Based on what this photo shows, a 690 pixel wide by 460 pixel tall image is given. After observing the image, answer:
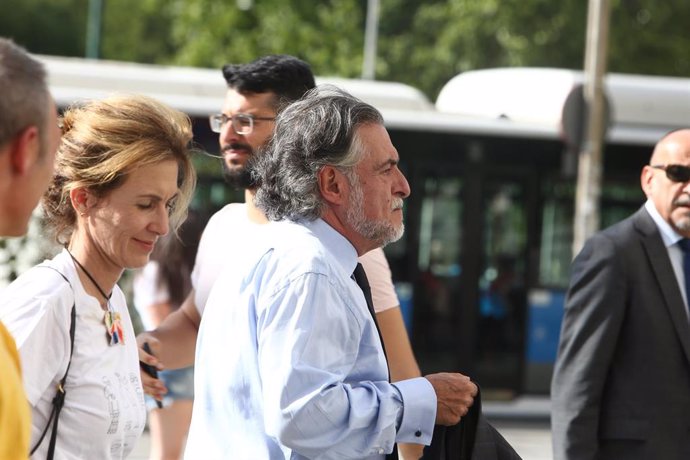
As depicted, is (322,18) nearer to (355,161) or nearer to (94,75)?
(94,75)

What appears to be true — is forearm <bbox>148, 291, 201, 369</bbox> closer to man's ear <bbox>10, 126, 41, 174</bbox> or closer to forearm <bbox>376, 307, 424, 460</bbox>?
forearm <bbox>376, 307, 424, 460</bbox>

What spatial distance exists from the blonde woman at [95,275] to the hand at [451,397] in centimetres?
73

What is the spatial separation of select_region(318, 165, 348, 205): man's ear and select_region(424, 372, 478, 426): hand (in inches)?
18.3

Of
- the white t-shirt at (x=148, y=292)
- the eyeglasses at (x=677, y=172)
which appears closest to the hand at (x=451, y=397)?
the eyeglasses at (x=677, y=172)

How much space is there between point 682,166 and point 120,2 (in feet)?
112

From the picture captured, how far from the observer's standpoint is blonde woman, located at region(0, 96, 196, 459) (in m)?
2.89

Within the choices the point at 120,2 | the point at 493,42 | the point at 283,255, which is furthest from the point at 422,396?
the point at 120,2

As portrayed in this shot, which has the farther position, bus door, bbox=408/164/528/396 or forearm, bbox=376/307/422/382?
bus door, bbox=408/164/528/396

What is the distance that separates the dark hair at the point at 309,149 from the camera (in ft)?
9.94

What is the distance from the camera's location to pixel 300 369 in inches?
107

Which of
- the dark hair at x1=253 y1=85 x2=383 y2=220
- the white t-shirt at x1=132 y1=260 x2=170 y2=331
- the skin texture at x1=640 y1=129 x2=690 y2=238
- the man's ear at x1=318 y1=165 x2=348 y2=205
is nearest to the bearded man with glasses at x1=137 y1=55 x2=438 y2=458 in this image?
the dark hair at x1=253 y1=85 x2=383 y2=220

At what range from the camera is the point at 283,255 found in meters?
2.86

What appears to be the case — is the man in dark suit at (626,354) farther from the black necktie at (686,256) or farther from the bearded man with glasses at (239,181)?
the bearded man with glasses at (239,181)

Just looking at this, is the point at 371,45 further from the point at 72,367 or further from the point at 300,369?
the point at 300,369
